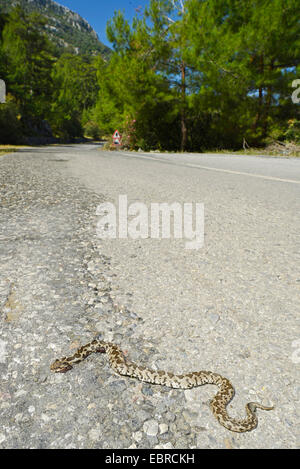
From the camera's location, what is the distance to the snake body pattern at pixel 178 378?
1.31 meters

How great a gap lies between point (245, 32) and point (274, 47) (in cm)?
212

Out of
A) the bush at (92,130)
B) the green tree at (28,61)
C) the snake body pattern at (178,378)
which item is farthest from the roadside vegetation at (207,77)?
the bush at (92,130)

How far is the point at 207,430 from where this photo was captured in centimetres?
127

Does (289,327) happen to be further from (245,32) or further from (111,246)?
(245,32)

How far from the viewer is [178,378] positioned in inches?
59.0

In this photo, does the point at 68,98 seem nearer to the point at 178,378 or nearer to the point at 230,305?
the point at 230,305

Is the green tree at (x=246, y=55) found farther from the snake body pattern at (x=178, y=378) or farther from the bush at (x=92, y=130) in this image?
the bush at (x=92, y=130)

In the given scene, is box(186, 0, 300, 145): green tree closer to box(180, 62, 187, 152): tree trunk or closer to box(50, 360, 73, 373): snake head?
box(180, 62, 187, 152): tree trunk

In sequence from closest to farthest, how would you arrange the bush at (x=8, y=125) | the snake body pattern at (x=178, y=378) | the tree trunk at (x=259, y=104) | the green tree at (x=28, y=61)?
1. the snake body pattern at (x=178, y=378)
2. the tree trunk at (x=259, y=104)
3. the bush at (x=8, y=125)
4. the green tree at (x=28, y=61)

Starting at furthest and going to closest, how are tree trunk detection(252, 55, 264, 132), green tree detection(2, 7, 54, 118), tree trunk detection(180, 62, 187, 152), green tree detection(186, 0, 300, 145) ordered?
green tree detection(2, 7, 54, 118) < tree trunk detection(180, 62, 187, 152) < tree trunk detection(252, 55, 264, 132) < green tree detection(186, 0, 300, 145)

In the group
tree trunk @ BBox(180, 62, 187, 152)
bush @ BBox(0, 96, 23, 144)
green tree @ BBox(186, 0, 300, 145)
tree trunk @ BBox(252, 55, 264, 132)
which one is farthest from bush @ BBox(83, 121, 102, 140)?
tree trunk @ BBox(252, 55, 264, 132)

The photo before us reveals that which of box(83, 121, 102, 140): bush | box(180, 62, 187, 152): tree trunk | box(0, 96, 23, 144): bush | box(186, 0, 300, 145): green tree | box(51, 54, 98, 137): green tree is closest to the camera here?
box(186, 0, 300, 145): green tree

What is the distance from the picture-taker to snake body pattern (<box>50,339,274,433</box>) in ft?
4.30

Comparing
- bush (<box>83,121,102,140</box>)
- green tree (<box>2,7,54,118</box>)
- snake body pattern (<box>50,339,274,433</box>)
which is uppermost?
green tree (<box>2,7,54,118</box>)
